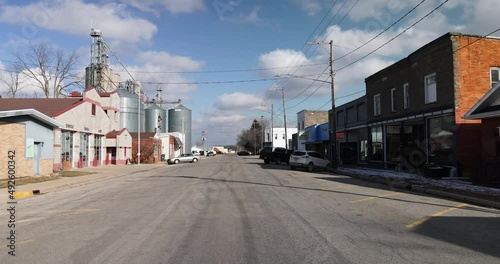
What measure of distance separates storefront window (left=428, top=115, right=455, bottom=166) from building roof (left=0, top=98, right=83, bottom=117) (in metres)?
28.7

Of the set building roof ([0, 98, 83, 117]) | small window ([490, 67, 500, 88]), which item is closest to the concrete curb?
small window ([490, 67, 500, 88])

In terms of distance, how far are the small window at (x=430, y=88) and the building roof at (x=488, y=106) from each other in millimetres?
5059

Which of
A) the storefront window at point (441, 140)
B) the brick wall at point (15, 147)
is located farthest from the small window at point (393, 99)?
the brick wall at point (15, 147)

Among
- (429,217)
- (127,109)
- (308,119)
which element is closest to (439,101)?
(429,217)

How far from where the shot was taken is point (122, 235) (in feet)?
26.7

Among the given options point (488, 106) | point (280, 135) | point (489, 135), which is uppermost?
point (280, 135)

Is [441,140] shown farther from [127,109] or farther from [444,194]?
[127,109]

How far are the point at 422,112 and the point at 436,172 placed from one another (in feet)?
14.0

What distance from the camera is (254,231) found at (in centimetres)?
847

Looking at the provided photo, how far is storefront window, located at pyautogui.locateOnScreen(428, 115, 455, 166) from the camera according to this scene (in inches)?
867

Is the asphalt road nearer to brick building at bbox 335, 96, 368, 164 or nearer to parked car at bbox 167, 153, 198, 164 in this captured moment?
brick building at bbox 335, 96, 368, 164

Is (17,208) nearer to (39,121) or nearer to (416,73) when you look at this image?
(39,121)

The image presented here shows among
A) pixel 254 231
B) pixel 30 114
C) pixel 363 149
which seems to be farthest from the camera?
pixel 363 149

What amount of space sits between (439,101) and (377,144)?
9.79m
